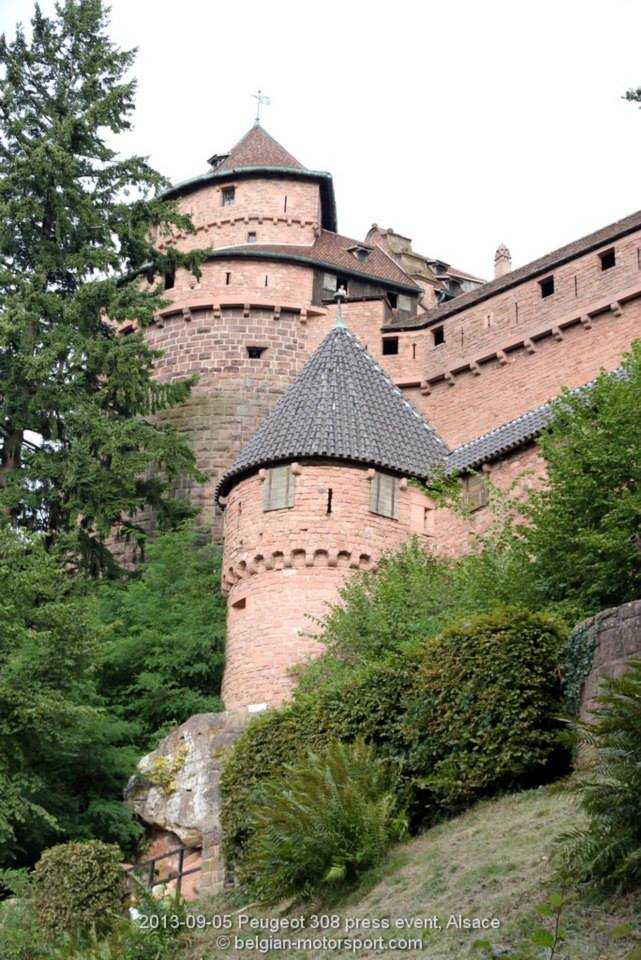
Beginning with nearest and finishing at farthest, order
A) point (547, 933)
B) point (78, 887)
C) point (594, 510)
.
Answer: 1. point (547, 933)
2. point (78, 887)
3. point (594, 510)

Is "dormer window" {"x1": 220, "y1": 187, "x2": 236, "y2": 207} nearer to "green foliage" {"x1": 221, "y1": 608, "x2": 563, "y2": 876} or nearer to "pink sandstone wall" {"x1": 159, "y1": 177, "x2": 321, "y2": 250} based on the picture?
"pink sandstone wall" {"x1": 159, "y1": 177, "x2": 321, "y2": 250}

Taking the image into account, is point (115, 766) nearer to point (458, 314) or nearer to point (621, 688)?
point (621, 688)

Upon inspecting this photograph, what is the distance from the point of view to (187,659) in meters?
23.2

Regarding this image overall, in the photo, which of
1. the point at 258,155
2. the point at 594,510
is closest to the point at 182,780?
the point at 594,510

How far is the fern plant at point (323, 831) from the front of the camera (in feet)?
40.2

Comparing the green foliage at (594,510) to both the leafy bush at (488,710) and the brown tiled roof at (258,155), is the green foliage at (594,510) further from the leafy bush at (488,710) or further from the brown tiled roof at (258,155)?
the brown tiled roof at (258,155)

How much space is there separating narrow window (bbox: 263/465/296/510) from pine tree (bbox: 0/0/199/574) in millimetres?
3678

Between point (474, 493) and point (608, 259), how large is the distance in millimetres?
8765

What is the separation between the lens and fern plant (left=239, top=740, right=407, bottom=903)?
1224cm

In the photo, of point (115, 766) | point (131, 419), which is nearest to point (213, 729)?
point (115, 766)

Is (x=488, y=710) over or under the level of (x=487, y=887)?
over

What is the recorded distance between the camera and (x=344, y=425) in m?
24.2

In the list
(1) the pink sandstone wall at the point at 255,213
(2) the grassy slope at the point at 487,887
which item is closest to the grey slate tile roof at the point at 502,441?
(2) the grassy slope at the point at 487,887

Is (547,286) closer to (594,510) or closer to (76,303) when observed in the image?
(76,303)
